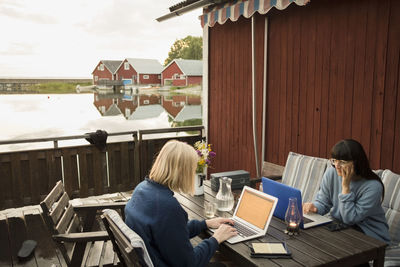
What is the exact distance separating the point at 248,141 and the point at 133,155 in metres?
1.65

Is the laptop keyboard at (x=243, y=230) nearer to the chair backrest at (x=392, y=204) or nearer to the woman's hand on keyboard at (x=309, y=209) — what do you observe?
the woman's hand on keyboard at (x=309, y=209)

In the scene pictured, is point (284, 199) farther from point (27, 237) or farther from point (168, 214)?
point (27, 237)

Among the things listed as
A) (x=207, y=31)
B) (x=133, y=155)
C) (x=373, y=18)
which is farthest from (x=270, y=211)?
(x=207, y=31)

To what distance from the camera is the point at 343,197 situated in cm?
213

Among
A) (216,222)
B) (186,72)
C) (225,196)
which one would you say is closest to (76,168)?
(225,196)

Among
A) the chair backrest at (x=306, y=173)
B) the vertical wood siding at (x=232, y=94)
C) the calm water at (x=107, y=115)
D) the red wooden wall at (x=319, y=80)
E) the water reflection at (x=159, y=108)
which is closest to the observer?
the red wooden wall at (x=319, y=80)

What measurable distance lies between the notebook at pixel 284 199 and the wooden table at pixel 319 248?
0.20 ft

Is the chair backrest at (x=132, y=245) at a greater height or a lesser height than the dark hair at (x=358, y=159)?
lesser

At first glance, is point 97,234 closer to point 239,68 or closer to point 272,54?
point 272,54

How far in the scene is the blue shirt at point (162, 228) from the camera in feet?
4.85

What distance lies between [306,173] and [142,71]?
2164cm

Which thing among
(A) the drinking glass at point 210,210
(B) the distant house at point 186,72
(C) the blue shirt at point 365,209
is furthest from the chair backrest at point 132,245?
(B) the distant house at point 186,72

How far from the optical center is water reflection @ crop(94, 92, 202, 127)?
22.2 meters

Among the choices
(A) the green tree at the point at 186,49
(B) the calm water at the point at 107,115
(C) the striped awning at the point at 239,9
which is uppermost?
(A) the green tree at the point at 186,49
